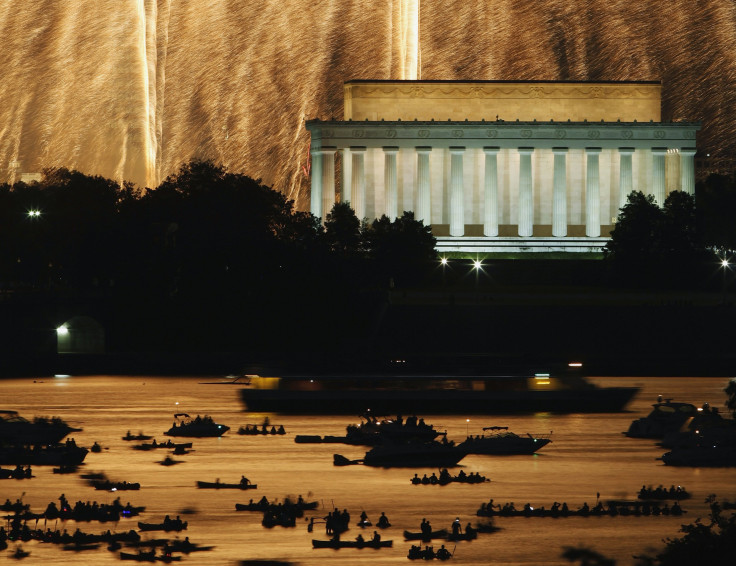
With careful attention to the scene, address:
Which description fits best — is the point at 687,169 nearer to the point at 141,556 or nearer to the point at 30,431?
the point at 30,431

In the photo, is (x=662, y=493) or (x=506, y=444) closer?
(x=662, y=493)

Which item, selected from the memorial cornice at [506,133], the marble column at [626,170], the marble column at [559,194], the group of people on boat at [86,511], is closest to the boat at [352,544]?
the group of people on boat at [86,511]

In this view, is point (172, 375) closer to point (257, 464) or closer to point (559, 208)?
point (257, 464)

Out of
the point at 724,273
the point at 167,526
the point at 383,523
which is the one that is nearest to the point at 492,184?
the point at 724,273

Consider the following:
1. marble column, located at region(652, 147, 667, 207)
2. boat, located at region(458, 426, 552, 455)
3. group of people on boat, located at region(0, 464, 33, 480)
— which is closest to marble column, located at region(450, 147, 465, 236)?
marble column, located at region(652, 147, 667, 207)

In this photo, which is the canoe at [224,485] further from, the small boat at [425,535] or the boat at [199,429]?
the boat at [199,429]
